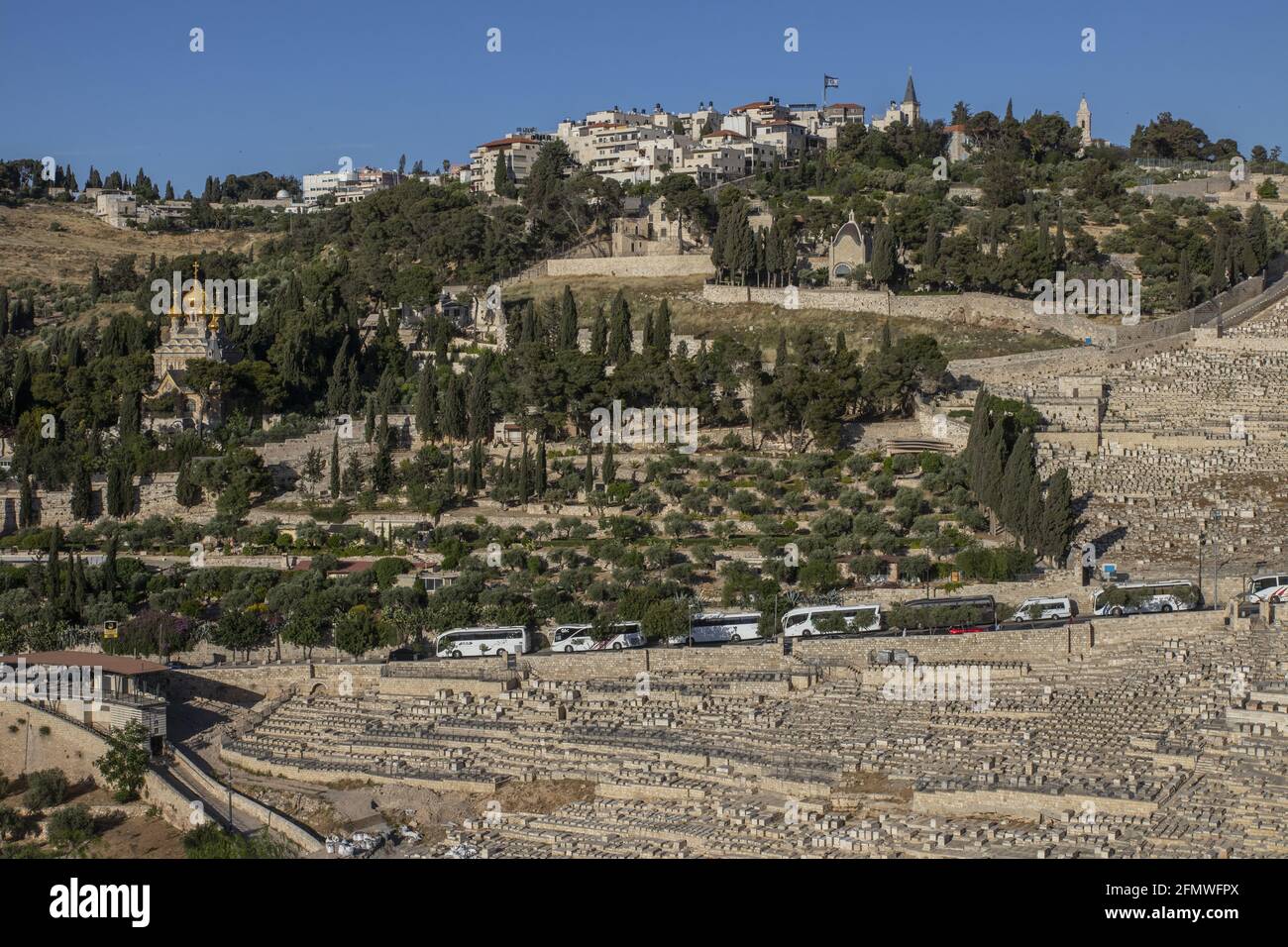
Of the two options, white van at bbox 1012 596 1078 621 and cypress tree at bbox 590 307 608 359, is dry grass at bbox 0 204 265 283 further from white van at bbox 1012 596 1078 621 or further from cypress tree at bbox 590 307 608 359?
white van at bbox 1012 596 1078 621

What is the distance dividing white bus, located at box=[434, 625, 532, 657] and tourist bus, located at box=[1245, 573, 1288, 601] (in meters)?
14.1

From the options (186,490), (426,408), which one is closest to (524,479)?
(426,408)

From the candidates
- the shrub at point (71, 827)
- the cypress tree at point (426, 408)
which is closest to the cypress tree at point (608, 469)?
the cypress tree at point (426, 408)

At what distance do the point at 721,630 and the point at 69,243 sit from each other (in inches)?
2396

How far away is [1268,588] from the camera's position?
1255 inches

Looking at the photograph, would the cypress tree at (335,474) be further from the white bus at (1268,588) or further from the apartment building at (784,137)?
the apartment building at (784,137)

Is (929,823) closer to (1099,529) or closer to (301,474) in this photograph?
(1099,529)

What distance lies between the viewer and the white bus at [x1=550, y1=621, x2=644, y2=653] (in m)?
33.3

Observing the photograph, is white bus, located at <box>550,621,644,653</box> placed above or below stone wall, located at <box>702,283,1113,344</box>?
below

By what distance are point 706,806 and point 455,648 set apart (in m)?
11.4

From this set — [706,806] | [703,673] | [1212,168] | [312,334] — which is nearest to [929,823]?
[706,806]

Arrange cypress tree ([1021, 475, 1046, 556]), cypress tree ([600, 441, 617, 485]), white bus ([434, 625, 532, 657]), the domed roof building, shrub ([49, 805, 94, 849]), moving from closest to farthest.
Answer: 1. shrub ([49, 805, 94, 849])
2. white bus ([434, 625, 532, 657])
3. cypress tree ([1021, 475, 1046, 556])
4. cypress tree ([600, 441, 617, 485])
5. the domed roof building

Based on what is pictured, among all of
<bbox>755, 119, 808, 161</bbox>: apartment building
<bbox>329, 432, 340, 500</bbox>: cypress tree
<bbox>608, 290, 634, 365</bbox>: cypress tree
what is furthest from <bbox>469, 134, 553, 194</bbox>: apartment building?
<bbox>329, 432, 340, 500</bbox>: cypress tree

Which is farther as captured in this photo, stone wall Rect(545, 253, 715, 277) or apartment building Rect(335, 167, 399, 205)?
apartment building Rect(335, 167, 399, 205)
